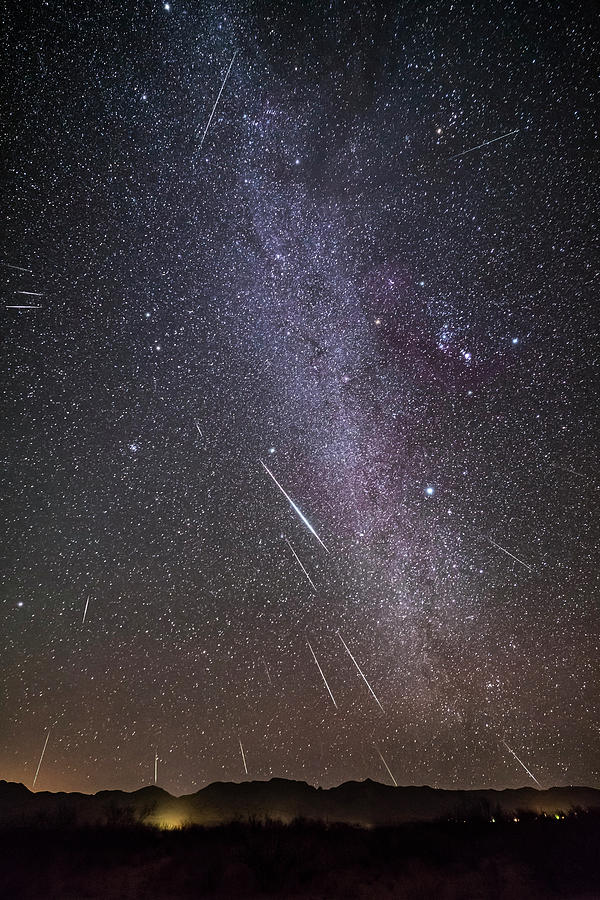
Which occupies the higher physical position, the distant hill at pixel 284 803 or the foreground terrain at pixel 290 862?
the foreground terrain at pixel 290 862

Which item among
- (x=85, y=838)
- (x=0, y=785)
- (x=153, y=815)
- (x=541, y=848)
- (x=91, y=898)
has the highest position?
(x=541, y=848)

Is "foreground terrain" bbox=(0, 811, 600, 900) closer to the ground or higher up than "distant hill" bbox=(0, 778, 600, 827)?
higher up

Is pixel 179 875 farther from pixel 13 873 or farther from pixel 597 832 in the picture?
pixel 597 832

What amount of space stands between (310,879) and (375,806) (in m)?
25.0

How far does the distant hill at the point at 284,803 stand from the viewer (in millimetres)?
16531

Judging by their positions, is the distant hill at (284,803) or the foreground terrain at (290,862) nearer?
the foreground terrain at (290,862)

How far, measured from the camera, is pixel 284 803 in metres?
27.7

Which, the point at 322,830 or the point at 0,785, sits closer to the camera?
the point at 322,830

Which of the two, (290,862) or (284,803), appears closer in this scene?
(290,862)

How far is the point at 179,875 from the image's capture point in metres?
11.3

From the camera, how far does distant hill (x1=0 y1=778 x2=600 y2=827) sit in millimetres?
16531

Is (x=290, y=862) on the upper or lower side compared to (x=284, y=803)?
upper

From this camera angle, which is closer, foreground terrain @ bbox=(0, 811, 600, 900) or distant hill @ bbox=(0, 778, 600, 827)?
foreground terrain @ bbox=(0, 811, 600, 900)

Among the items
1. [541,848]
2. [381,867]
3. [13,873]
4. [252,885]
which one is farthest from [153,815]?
[541,848]
